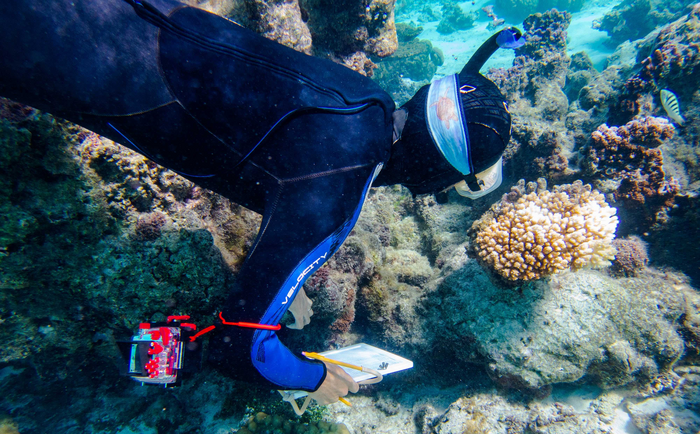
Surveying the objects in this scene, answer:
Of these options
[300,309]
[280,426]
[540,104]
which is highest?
[540,104]

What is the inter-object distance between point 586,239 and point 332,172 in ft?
10.9

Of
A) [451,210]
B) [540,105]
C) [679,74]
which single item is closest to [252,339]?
[451,210]

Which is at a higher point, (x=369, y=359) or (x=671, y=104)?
(x=671, y=104)

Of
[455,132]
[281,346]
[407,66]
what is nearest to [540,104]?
[455,132]

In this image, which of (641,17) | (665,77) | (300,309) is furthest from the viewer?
(641,17)

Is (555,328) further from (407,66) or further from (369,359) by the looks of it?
(407,66)

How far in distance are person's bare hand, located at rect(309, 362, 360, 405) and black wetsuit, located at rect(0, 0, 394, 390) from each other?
0.90ft

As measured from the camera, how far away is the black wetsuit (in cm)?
127

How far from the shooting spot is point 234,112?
154 cm

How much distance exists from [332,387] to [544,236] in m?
2.75

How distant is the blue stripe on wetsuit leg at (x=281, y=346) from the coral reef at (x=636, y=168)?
5.07 meters

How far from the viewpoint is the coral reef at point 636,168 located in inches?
184

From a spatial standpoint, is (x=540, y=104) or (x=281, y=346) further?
(x=540, y=104)

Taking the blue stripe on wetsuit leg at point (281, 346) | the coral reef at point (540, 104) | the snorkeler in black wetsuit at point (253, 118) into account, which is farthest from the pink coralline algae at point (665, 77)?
the blue stripe on wetsuit leg at point (281, 346)
